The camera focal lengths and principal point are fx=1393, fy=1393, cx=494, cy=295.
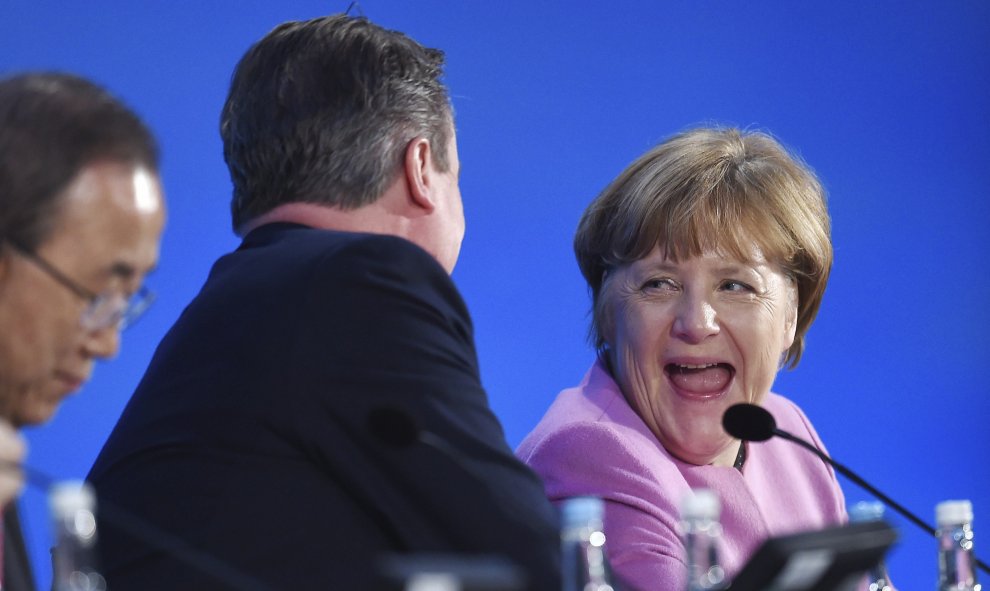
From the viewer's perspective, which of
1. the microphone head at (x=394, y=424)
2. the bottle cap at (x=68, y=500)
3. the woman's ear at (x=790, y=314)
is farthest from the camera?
the woman's ear at (x=790, y=314)

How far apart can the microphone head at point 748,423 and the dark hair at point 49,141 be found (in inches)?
31.7

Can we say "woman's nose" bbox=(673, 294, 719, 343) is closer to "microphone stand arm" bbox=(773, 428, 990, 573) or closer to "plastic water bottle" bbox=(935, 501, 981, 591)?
"microphone stand arm" bbox=(773, 428, 990, 573)

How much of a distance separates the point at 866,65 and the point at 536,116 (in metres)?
0.92

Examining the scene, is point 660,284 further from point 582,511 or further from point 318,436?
point 582,511

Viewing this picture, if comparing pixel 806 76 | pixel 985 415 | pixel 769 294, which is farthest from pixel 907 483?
pixel 769 294

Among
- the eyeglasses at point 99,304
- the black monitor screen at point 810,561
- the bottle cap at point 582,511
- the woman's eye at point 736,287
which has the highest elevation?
the woman's eye at point 736,287

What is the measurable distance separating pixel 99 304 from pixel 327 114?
0.67 m

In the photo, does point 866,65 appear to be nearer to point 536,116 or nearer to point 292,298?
point 536,116

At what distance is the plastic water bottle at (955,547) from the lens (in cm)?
138

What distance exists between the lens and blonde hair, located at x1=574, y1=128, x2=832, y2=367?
2.21m

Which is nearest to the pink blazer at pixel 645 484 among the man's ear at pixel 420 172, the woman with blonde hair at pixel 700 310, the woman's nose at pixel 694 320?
the woman with blonde hair at pixel 700 310

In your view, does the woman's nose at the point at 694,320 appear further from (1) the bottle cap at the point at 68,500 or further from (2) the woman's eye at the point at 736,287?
(1) the bottle cap at the point at 68,500

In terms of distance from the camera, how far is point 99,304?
46.3 inches

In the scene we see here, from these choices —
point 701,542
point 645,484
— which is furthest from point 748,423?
point 701,542
